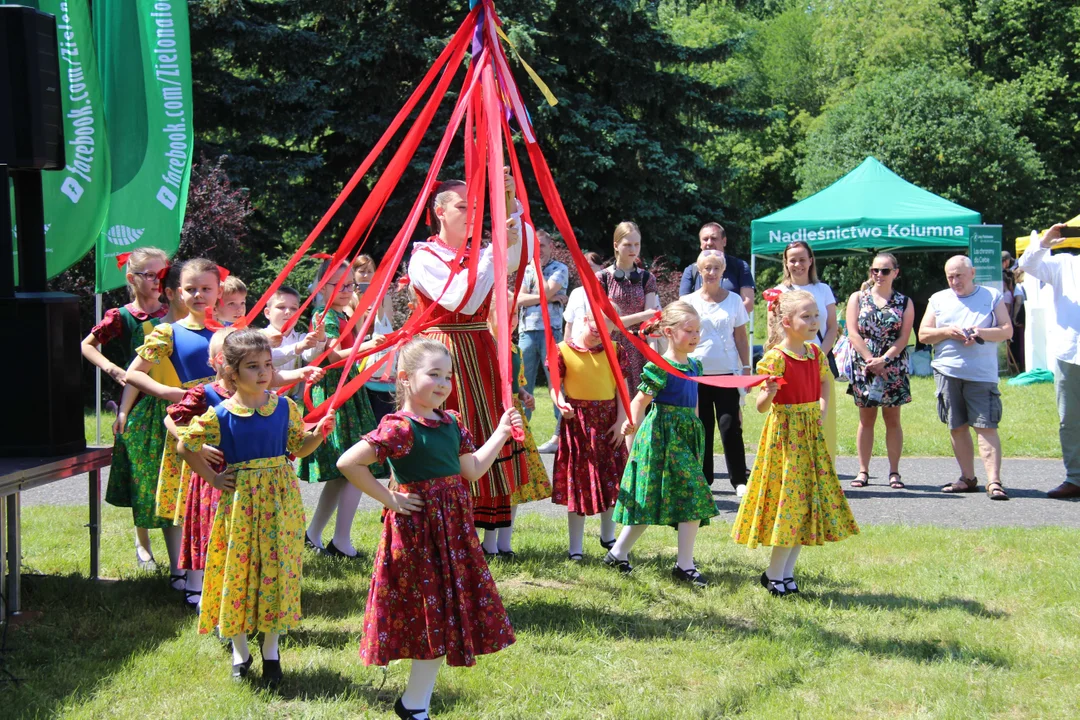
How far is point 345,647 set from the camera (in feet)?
14.6

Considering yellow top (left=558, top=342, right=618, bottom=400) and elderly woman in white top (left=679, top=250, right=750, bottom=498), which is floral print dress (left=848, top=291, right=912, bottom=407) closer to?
elderly woman in white top (left=679, top=250, right=750, bottom=498)

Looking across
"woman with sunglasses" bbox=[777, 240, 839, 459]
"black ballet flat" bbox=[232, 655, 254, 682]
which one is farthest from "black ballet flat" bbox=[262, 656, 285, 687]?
"woman with sunglasses" bbox=[777, 240, 839, 459]

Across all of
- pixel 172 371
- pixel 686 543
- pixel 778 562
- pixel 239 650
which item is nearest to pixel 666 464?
pixel 686 543

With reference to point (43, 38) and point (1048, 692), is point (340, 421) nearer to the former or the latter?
point (43, 38)

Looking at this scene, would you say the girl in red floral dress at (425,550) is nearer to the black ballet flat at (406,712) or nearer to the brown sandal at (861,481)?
the black ballet flat at (406,712)

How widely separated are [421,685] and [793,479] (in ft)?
7.23

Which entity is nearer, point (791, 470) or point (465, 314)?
point (465, 314)

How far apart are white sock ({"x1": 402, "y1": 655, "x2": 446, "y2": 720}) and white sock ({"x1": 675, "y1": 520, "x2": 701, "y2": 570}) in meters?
1.97

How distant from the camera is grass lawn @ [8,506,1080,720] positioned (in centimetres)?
385

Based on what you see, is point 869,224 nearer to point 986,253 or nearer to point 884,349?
point 986,253

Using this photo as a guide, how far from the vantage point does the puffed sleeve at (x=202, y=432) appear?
3932 millimetres

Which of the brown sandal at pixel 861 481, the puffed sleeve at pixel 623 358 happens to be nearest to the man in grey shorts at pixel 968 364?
the brown sandal at pixel 861 481

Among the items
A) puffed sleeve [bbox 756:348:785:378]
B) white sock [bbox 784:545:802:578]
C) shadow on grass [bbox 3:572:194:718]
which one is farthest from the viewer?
white sock [bbox 784:545:802:578]

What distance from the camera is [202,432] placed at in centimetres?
395
